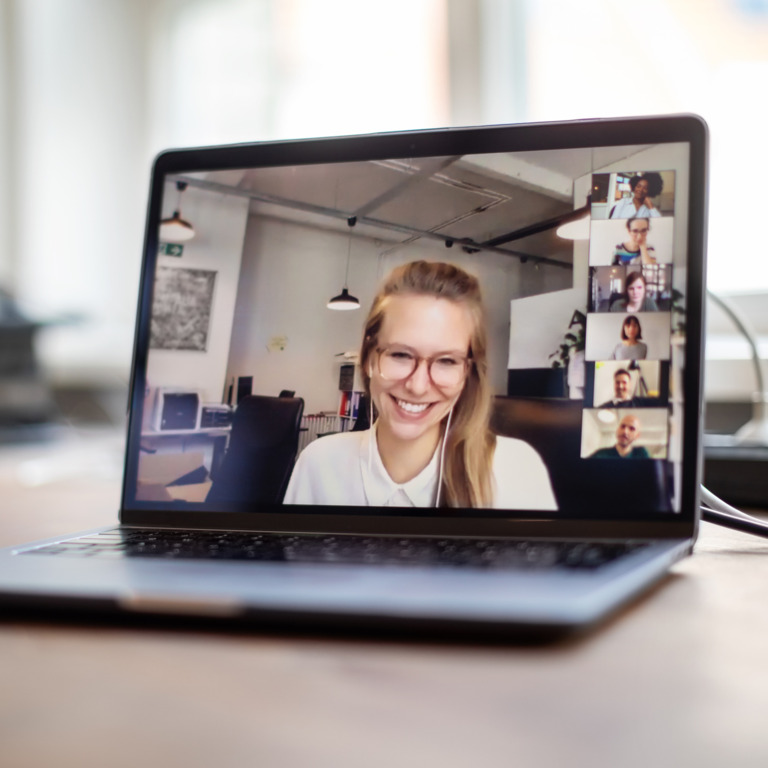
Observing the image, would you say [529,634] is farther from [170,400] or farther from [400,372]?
[170,400]

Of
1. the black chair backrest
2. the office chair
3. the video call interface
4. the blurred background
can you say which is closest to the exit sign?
the video call interface

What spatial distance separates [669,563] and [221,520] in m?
0.30

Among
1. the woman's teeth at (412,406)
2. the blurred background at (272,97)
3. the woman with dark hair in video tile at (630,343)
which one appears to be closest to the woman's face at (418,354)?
the woman's teeth at (412,406)

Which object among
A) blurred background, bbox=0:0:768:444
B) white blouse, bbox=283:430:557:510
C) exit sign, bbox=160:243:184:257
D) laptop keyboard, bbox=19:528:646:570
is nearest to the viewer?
laptop keyboard, bbox=19:528:646:570

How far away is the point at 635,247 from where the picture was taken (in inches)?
18.5

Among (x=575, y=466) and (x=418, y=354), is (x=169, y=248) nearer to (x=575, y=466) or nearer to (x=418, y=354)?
(x=418, y=354)

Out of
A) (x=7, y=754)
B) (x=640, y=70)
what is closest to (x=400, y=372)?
(x=7, y=754)

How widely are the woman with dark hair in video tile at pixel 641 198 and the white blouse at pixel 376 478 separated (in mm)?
174

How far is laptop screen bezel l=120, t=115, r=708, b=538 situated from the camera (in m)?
0.44

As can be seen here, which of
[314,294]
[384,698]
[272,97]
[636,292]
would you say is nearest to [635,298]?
[636,292]

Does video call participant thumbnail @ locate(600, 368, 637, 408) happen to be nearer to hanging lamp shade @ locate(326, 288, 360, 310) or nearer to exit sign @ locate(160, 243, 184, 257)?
hanging lamp shade @ locate(326, 288, 360, 310)

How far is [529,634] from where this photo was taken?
254 mm

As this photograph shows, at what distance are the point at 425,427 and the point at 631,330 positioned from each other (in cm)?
15

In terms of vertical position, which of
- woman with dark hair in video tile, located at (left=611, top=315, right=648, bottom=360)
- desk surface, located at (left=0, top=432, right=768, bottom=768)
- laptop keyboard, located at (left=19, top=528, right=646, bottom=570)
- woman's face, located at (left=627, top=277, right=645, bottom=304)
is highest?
woman's face, located at (left=627, top=277, right=645, bottom=304)
